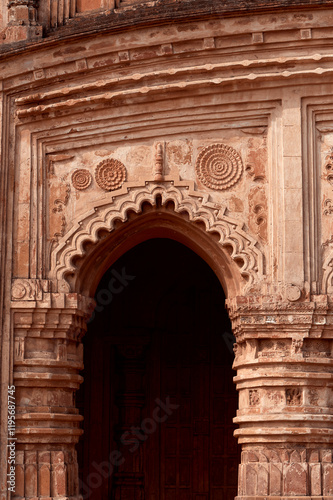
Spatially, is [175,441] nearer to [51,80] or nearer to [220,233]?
[220,233]

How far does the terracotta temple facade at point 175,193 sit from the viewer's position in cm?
1183

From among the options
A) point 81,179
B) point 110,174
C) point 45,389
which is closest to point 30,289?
point 45,389

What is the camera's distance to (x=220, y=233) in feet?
40.2

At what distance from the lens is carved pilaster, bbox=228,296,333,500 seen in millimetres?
11602

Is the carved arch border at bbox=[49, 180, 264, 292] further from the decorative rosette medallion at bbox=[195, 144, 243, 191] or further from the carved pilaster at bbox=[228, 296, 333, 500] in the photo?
the carved pilaster at bbox=[228, 296, 333, 500]

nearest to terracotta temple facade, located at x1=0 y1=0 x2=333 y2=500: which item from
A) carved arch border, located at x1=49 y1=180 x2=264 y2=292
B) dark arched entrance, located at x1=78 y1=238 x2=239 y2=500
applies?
carved arch border, located at x1=49 y1=180 x2=264 y2=292

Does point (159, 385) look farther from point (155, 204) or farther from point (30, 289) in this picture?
point (155, 204)

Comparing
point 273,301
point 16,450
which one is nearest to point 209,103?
point 273,301

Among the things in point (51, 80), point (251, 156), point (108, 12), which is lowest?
point (251, 156)

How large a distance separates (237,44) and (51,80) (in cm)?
226

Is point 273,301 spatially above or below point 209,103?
below

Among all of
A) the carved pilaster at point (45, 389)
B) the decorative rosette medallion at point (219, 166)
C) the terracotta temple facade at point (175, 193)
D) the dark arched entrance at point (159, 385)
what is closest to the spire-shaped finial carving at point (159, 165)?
the terracotta temple facade at point (175, 193)

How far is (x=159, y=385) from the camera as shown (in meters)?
16.0

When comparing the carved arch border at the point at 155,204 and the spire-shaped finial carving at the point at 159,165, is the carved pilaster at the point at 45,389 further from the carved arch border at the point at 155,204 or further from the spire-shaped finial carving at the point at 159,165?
the spire-shaped finial carving at the point at 159,165
